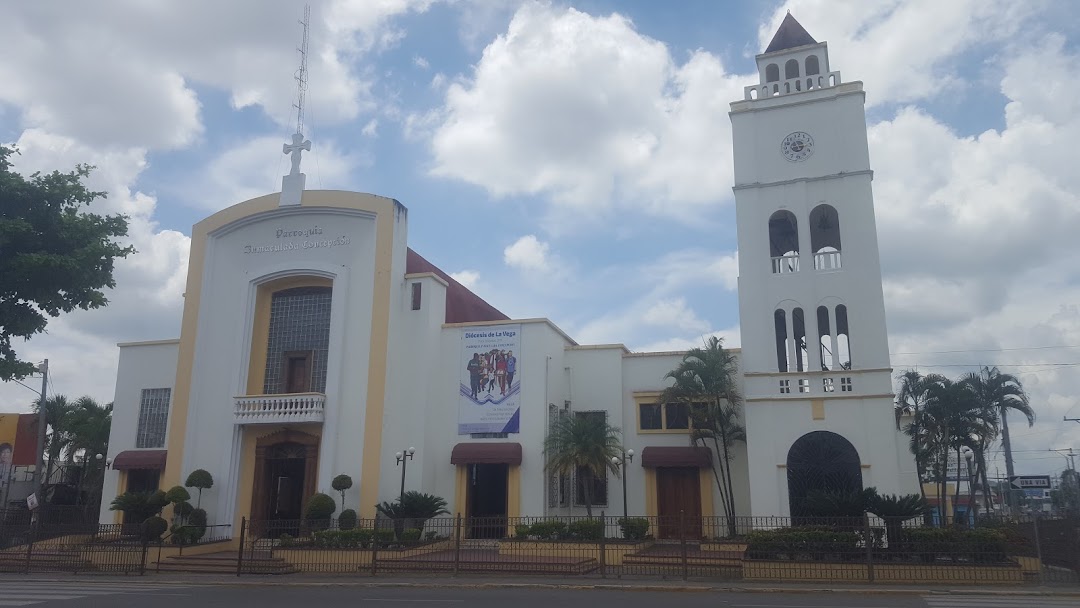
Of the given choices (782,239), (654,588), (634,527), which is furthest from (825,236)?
(654,588)

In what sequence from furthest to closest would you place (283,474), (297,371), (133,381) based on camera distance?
(133,381)
(297,371)
(283,474)

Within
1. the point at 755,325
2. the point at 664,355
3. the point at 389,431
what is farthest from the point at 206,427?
the point at 755,325

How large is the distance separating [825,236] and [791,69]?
624 cm

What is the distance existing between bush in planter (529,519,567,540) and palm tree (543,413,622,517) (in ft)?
6.35

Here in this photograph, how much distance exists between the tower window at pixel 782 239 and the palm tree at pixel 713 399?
3.70m

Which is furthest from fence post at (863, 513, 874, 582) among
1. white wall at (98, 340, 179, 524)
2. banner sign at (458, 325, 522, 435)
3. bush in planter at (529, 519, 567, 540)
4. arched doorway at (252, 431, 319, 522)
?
white wall at (98, 340, 179, 524)

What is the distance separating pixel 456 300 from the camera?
34.8 meters

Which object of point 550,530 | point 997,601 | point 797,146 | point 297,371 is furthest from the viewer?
point 297,371

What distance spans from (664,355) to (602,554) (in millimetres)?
12594

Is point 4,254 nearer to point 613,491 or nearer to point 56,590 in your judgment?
point 56,590

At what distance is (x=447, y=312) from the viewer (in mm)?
33000

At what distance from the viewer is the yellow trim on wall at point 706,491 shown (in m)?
28.8

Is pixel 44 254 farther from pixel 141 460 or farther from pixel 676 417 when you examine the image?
pixel 676 417

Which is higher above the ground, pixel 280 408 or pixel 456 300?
pixel 456 300
